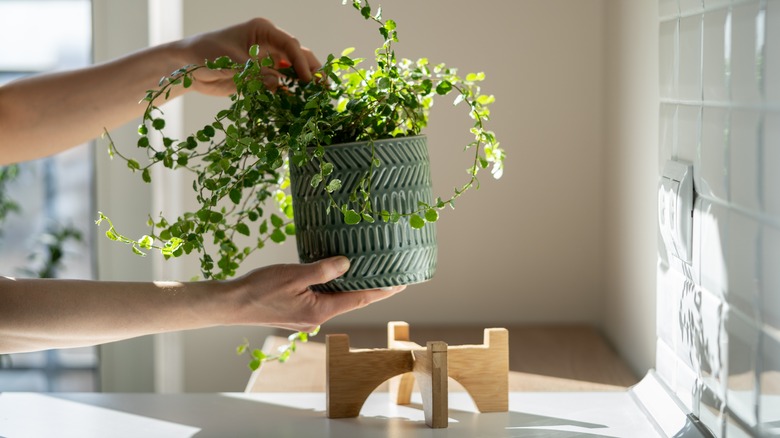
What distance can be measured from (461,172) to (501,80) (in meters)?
0.20

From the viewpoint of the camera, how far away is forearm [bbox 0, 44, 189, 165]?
1.26 m

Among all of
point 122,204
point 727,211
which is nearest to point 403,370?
point 727,211

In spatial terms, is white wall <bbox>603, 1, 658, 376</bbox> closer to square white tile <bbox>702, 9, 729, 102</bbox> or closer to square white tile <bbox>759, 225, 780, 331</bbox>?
square white tile <bbox>702, 9, 729, 102</bbox>

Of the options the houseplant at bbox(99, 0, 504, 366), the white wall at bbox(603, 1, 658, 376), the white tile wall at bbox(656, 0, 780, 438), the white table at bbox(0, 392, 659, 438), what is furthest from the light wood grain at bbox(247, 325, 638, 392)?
the houseplant at bbox(99, 0, 504, 366)

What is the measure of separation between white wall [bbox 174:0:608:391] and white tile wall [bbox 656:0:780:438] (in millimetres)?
693

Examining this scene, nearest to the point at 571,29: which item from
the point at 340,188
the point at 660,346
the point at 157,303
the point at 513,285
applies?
the point at 513,285

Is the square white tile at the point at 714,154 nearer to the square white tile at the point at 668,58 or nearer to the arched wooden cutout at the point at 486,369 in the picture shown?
the square white tile at the point at 668,58

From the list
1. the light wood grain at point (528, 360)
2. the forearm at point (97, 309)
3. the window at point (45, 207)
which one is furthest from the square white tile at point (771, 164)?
the window at point (45, 207)

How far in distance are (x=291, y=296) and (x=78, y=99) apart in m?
0.51

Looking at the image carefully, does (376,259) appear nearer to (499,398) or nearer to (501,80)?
(499,398)

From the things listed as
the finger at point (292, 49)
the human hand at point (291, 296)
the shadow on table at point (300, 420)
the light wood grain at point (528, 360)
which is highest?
the finger at point (292, 49)

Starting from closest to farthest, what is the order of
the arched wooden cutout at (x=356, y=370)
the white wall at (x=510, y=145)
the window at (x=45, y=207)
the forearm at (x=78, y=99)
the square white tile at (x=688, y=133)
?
the square white tile at (x=688, y=133) → the arched wooden cutout at (x=356, y=370) → the forearm at (x=78, y=99) → the white wall at (x=510, y=145) → the window at (x=45, y=207)

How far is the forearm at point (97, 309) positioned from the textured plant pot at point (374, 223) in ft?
0.39

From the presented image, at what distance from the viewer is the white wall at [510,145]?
181 centimetres
